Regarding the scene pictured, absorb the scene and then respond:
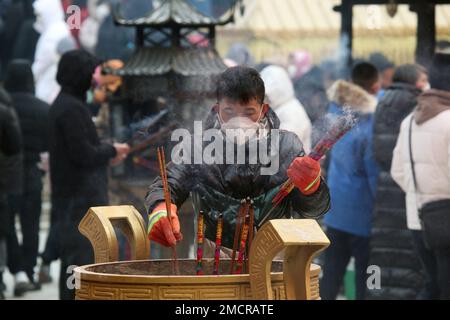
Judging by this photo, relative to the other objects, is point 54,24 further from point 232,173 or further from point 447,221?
point 232,173

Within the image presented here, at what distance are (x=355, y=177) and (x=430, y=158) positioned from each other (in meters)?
1.29

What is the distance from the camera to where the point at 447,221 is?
8.94 meters

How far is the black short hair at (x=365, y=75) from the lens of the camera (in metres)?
10.6

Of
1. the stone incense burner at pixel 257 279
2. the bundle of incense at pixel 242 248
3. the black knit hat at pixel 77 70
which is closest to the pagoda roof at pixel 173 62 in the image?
the black knit hat at pixel 77 70

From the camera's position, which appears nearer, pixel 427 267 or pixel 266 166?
pixel 266 166

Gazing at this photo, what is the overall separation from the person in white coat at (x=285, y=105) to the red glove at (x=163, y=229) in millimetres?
5087

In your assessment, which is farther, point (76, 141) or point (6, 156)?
point (6, 156)

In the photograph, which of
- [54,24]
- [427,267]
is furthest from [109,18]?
[427,267]

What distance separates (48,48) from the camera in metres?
13.3

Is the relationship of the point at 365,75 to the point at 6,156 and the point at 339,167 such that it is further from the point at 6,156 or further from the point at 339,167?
the point at 6,156

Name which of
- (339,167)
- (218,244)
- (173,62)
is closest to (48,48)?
(173,62)

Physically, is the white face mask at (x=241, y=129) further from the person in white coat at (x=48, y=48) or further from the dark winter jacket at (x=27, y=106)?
the person in white coat at (x=48, y=48)

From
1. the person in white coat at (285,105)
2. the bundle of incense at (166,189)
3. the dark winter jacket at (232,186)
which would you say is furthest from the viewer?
the person in white coat at (285,105)
